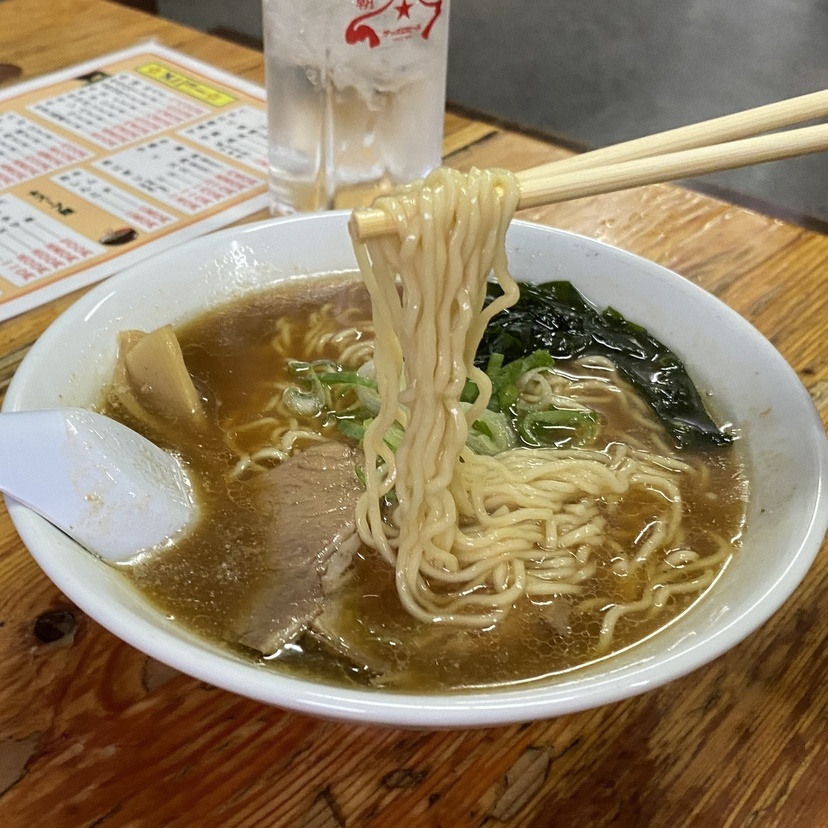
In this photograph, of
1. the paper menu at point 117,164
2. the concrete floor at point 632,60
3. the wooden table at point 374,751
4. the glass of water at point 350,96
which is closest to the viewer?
the wooden table at point 374,751

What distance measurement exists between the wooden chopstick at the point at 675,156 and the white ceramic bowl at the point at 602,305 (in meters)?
0.41

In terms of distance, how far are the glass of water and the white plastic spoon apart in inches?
41.8

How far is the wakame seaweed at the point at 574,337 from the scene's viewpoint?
1.66 metres

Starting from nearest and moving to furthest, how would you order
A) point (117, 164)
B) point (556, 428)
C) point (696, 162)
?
point (696, 162)
point (556, 428)
point (117, 164)

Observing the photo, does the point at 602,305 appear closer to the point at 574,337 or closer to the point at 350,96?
the point at 574,337

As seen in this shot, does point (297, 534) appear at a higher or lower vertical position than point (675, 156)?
lower

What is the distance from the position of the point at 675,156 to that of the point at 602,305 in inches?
26.6

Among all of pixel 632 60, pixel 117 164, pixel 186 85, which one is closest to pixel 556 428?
pixel 117 164

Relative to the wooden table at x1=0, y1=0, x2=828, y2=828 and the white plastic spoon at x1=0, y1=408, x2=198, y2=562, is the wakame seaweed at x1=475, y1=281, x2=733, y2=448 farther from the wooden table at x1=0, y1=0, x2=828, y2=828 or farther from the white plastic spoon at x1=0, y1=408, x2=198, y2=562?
the white plastic spoon at x1=0, y1=408, x2=198, y2=562

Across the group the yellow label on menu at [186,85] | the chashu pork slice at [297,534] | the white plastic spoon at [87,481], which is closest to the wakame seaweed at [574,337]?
the chashu pork slice at [297,534]

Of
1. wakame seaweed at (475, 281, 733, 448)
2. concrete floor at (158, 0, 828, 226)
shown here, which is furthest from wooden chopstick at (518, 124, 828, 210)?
concrete floor at (158, 0, 828, 226)

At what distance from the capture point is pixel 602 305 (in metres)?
1.76

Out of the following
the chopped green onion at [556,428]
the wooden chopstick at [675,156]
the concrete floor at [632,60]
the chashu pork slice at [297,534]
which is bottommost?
the concrete floor at [632,60]

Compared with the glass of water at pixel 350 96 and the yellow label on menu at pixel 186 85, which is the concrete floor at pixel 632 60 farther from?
the glass of water at pixel 350 96
